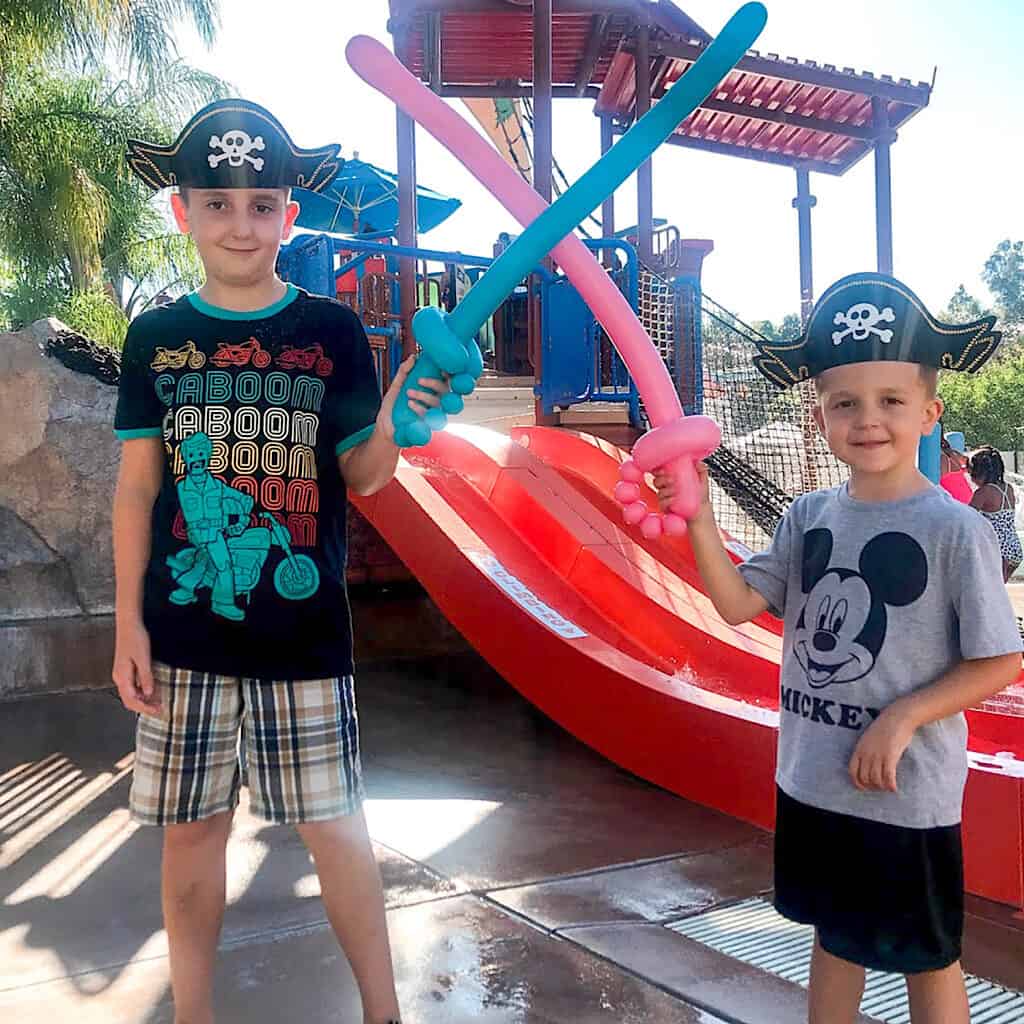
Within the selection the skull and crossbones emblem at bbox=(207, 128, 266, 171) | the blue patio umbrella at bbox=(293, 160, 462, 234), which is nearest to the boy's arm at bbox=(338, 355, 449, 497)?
the skull and crossbones emblem at bbox=(207, 128, 266, 171)

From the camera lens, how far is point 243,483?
1745mm

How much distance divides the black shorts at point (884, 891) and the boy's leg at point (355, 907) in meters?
0.68

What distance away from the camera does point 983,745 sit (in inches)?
134

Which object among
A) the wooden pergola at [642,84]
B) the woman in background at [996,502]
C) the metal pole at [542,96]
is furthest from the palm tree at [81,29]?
the woman in background at [996,502]

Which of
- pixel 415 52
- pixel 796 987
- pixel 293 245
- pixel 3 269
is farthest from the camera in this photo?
pixel 3 269

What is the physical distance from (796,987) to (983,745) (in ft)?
5.21

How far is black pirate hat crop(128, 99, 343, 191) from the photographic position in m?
1.79

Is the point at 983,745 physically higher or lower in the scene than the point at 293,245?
lower

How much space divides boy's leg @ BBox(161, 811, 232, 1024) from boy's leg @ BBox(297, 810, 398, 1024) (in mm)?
169

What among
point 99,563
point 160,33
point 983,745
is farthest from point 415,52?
point 160,33

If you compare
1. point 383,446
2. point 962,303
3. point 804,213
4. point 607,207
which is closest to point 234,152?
point 383,446

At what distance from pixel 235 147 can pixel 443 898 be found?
5.53 ft

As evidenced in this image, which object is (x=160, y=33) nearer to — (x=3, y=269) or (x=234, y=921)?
(x=3, y=269)

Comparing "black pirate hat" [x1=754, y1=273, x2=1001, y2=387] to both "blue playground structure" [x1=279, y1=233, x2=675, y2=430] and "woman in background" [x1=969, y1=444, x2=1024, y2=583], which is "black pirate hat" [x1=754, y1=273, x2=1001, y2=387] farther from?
"woman in background" [x1=969, y1=444, x2=1024, y2=583]
